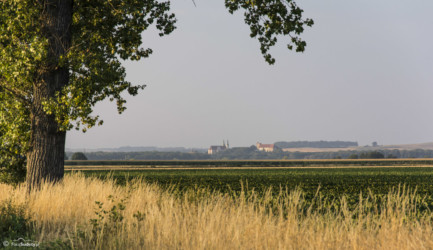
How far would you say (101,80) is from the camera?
50.6ft

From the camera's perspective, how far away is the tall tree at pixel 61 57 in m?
15.0

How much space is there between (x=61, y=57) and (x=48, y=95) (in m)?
1.65

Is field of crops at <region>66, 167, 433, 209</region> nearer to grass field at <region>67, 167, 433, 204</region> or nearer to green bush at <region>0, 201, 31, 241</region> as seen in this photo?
grass field at <region>67, 167, 433, 204</region>

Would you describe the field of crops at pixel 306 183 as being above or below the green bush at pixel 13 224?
below

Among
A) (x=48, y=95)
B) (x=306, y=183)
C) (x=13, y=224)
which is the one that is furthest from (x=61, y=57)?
(x=306, y=183)

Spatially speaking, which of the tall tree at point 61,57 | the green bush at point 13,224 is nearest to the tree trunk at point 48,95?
the tall tree at point 61,57

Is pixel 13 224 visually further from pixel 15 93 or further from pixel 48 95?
pixel 15 93

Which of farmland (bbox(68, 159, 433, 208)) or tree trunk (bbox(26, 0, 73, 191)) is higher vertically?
tree trunk (bbox(26, 0, 73, 191))

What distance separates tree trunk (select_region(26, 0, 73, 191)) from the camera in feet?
52.3

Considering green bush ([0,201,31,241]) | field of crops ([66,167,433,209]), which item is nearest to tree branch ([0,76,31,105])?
field of crops ([66,167,433,209])

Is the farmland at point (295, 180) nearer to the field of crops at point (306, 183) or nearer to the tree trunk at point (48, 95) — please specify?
the field of crops at point (306, 183)

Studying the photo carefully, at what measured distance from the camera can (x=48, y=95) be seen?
1596 centimetres

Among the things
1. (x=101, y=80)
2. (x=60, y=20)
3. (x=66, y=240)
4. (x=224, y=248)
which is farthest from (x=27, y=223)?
(x=60, y=20)

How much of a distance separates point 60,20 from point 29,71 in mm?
2054
